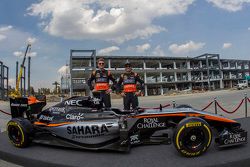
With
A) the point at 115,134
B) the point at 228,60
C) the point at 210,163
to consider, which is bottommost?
the point at 210,163

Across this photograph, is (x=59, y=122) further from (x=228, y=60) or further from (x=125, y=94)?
(x=228, y=60)

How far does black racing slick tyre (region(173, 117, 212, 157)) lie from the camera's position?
4.03 metres

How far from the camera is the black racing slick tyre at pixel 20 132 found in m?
5.14

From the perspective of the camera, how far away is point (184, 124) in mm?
4062

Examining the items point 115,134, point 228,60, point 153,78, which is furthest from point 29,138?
point 228,60

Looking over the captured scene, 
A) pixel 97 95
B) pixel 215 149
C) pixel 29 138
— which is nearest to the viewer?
pixel 215 149

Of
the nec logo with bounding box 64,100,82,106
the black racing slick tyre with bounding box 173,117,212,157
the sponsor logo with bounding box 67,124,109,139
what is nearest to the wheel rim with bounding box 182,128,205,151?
the black racing slick tyre with bounding box 173,117,212,157

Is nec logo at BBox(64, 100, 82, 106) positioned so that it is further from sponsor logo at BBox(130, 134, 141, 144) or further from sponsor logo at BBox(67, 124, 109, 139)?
sponsor logo at BBox(130, 134, 141, 144)

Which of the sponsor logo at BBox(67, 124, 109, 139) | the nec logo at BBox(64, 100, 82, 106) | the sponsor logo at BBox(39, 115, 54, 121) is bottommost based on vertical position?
the sponsor logo at BBox(67, 124, 109, 139)

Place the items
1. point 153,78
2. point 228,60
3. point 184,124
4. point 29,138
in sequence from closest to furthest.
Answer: point 184,124 → point 29,138 → point 153,78 → point 228,60

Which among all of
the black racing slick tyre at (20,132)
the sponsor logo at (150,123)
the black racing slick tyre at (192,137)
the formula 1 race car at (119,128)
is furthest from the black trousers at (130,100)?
the black racing slick tyre at (192,137)

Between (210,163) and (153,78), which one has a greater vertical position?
(153,78)

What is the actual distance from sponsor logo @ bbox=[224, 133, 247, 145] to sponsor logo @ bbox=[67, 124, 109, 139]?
1.94 metres

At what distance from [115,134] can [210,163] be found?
158 centimetres
